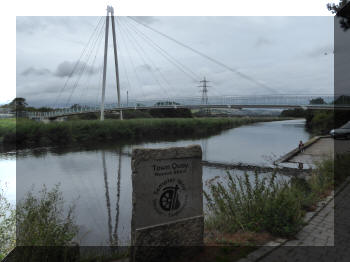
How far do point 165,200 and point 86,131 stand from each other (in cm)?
2463

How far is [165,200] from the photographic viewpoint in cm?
319

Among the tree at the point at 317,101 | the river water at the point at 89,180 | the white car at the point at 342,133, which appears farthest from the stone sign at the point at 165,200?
the tree at the point at 317,101

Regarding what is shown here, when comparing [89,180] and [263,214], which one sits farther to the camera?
A: [89,180]

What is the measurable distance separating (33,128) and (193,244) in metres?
22.8

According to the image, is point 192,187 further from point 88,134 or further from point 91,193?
point 88,134

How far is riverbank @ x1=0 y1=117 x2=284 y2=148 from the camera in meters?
21.8
